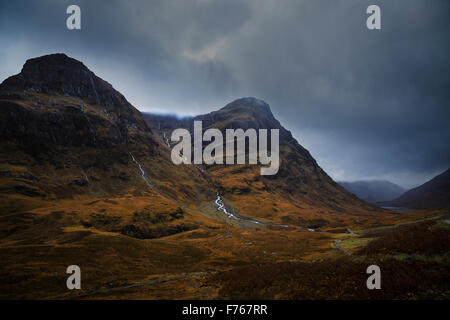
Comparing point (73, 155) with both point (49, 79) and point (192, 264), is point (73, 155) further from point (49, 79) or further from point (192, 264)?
point (192, 264)

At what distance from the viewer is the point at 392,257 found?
23.8 meters

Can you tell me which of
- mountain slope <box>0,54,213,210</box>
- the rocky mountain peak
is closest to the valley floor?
mountain slope <box>0,54,213,210</box>

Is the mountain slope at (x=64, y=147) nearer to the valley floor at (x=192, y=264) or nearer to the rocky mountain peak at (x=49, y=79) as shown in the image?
the rocky mountain peak at (x=49, y=79)

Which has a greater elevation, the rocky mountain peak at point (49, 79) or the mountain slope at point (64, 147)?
the rocky mountain peak at point (49, 79)

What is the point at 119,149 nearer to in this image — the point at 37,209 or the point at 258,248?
the point at 37,209

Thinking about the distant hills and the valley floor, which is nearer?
the valley floor

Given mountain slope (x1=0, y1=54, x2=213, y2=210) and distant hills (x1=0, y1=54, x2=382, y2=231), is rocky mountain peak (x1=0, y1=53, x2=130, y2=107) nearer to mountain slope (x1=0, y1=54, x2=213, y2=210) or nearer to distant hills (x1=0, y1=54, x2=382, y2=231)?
mountain slope (x1=0, y1=54, x2=213, y2=210)

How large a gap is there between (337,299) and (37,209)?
106 meters

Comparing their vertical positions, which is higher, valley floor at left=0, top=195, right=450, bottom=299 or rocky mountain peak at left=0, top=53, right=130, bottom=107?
rocky mountain peak at left=0, top=53, right=130, bottom=107

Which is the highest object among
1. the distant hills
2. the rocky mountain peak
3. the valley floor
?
the rocky mountain peak

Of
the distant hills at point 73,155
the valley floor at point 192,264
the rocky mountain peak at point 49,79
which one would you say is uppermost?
the rocky mountain peak at point 49,79

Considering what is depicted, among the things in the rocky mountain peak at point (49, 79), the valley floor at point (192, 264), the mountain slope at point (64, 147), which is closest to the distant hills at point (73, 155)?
the mountain slope at point (64, 147)

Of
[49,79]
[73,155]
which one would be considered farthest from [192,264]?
[49,79]

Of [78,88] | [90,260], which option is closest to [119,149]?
[78,88]
